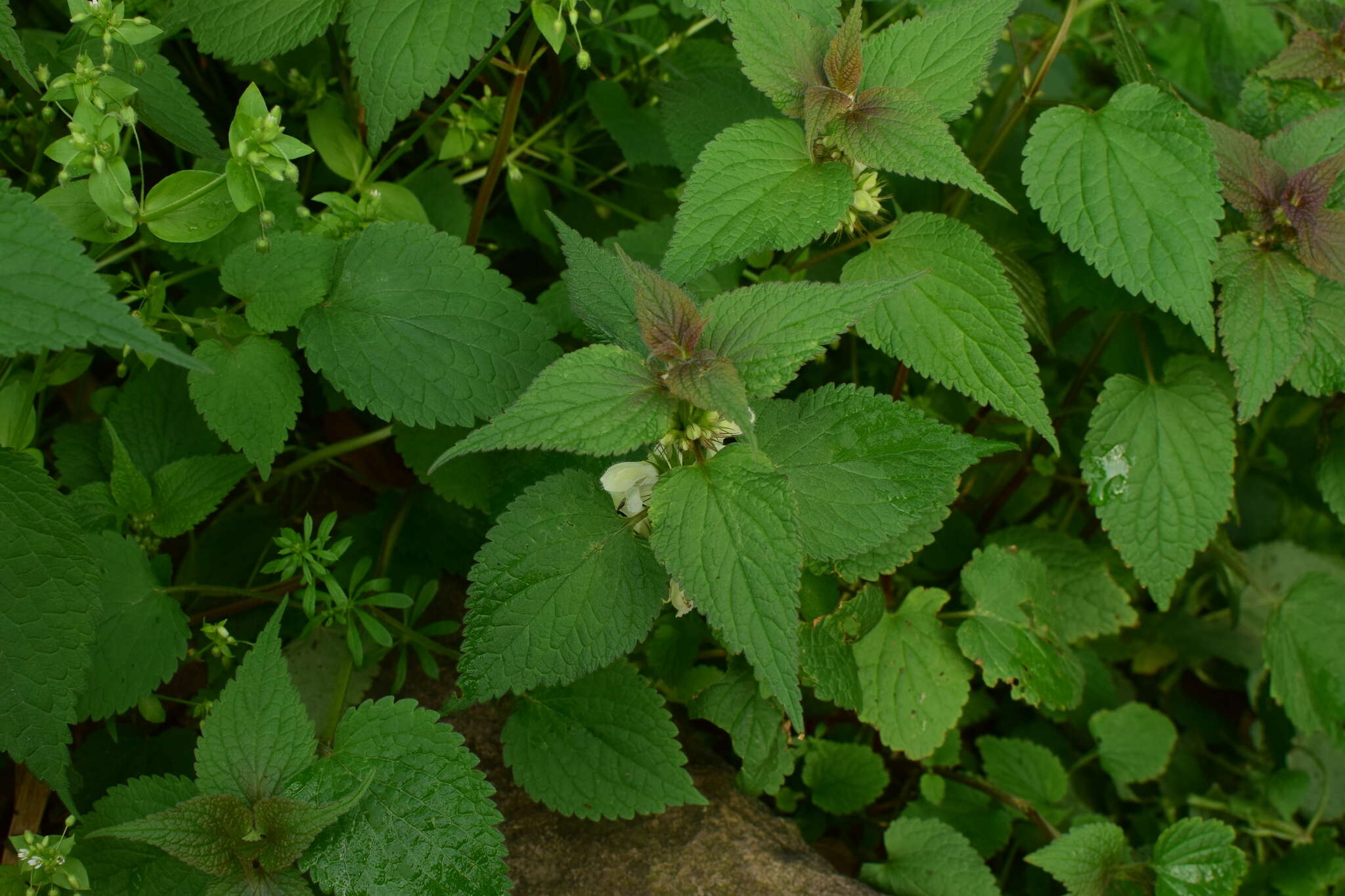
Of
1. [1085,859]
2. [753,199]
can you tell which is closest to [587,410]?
[753,199]

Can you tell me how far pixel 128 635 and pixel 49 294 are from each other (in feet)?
2.21

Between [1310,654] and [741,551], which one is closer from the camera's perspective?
[741,551]

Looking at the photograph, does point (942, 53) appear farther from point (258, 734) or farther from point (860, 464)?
point (258, 734)

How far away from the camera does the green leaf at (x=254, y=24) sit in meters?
1.67

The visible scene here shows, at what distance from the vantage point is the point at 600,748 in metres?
1.59

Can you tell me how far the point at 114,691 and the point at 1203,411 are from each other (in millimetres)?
1979

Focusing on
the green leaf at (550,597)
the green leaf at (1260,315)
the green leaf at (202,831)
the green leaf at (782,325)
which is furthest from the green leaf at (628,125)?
the green leaf at (202,831)

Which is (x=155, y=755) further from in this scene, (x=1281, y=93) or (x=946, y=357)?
(x=1281, y=93)

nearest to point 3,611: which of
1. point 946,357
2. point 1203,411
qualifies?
point 946,357

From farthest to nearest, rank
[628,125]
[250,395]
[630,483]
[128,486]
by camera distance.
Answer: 1. [628,125]
2. [128,486]
3. [250,395]
4. [630,483]

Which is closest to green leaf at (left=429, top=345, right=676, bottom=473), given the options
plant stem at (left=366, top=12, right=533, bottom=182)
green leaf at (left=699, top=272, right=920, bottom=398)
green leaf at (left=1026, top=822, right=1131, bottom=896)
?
green leaf at (left=699, top=272, right=920, bottom=398)

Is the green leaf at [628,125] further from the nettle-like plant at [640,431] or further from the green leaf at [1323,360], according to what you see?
the green leaf at [1323,360]

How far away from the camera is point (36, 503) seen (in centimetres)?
139

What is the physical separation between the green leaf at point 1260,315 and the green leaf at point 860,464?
658 millimetres
